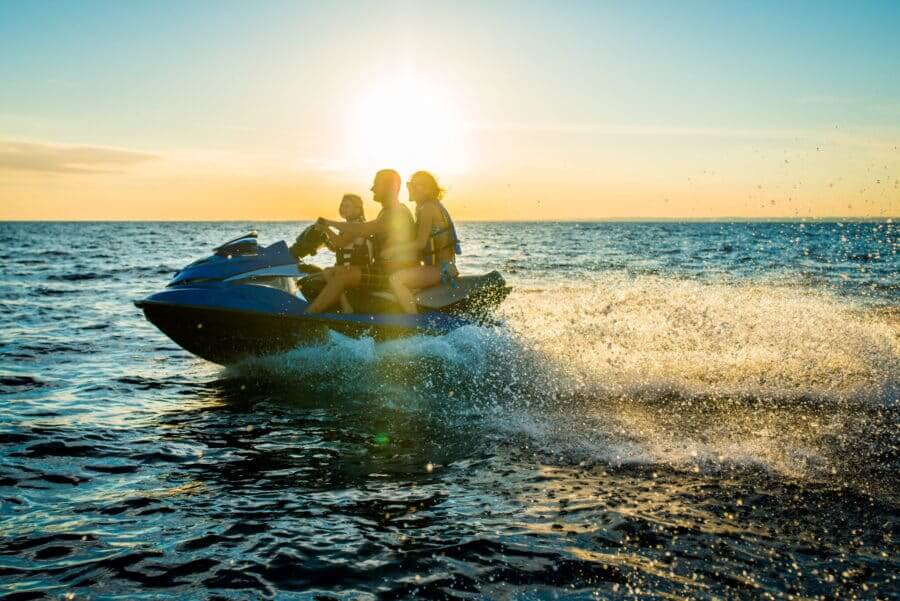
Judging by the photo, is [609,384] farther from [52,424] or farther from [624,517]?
[52,424]

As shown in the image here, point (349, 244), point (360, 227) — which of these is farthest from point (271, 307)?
point (360, 227)

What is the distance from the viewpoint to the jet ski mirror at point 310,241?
7594mm

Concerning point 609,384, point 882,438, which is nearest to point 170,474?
point 609,384

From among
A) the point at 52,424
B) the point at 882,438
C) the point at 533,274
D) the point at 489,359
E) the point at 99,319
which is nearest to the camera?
the point at 882,438

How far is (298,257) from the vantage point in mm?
7996

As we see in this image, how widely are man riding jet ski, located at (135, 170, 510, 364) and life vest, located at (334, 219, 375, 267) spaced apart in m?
0.13

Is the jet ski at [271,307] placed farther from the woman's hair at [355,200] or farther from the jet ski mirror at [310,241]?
the woman's hair at [355,200]

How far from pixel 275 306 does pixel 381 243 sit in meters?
1.34

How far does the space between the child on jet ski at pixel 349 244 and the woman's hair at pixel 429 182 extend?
2.18 ft

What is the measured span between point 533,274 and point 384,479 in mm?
20472

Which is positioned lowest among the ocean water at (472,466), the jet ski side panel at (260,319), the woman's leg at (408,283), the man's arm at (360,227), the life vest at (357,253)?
the ocean water at (472,466)

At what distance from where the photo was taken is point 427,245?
304 inches

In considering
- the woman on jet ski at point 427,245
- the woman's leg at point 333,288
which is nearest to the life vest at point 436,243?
the woman on jet ski at point 427,245

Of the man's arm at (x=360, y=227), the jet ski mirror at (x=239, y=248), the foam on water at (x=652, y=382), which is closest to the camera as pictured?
the foam on water at (x=652, y=382)
